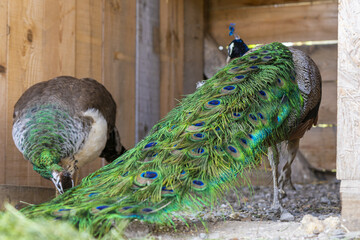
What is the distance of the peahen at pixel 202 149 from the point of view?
115 inches

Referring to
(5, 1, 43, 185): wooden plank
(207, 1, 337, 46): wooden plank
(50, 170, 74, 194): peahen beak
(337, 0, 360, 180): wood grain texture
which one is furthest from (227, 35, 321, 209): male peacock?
(207, 1, 337, 46): wooden plank

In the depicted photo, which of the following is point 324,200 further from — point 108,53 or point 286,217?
point 108,53

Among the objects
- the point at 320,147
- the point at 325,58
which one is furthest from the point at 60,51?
the point at 320,147

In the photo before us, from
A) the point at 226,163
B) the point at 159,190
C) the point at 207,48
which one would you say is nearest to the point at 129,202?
the point at 159,190

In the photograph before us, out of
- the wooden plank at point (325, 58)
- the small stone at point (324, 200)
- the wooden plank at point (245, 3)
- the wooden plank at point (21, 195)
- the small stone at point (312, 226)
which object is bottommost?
the small stone at point (324, 200)

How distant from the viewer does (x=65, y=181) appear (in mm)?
3982

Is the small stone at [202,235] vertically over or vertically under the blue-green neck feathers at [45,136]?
under

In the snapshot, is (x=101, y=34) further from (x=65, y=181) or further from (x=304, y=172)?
(x=304, y=172)

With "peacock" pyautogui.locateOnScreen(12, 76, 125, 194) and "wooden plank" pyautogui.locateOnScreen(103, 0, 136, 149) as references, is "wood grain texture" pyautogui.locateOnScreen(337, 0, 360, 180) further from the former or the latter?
"wooden plank" pyautogui.locateOnScreen(103, 0, 136, 149)

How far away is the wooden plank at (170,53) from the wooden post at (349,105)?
311 centimetres

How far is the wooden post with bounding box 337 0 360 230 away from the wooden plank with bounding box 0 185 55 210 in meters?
2.22

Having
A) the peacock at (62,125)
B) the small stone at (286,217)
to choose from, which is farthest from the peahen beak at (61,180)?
the small stone at (286,217)

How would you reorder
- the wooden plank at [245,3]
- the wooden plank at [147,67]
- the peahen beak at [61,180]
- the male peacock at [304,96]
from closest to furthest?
1. the peahen beak at [61,180]
2. the male peacock at [304,96]
3. the wooden plank at [147,67]
4. the wooden plank at [245,3]

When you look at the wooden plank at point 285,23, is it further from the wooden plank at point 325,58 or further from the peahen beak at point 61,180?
the peahen beak at point 61,180
